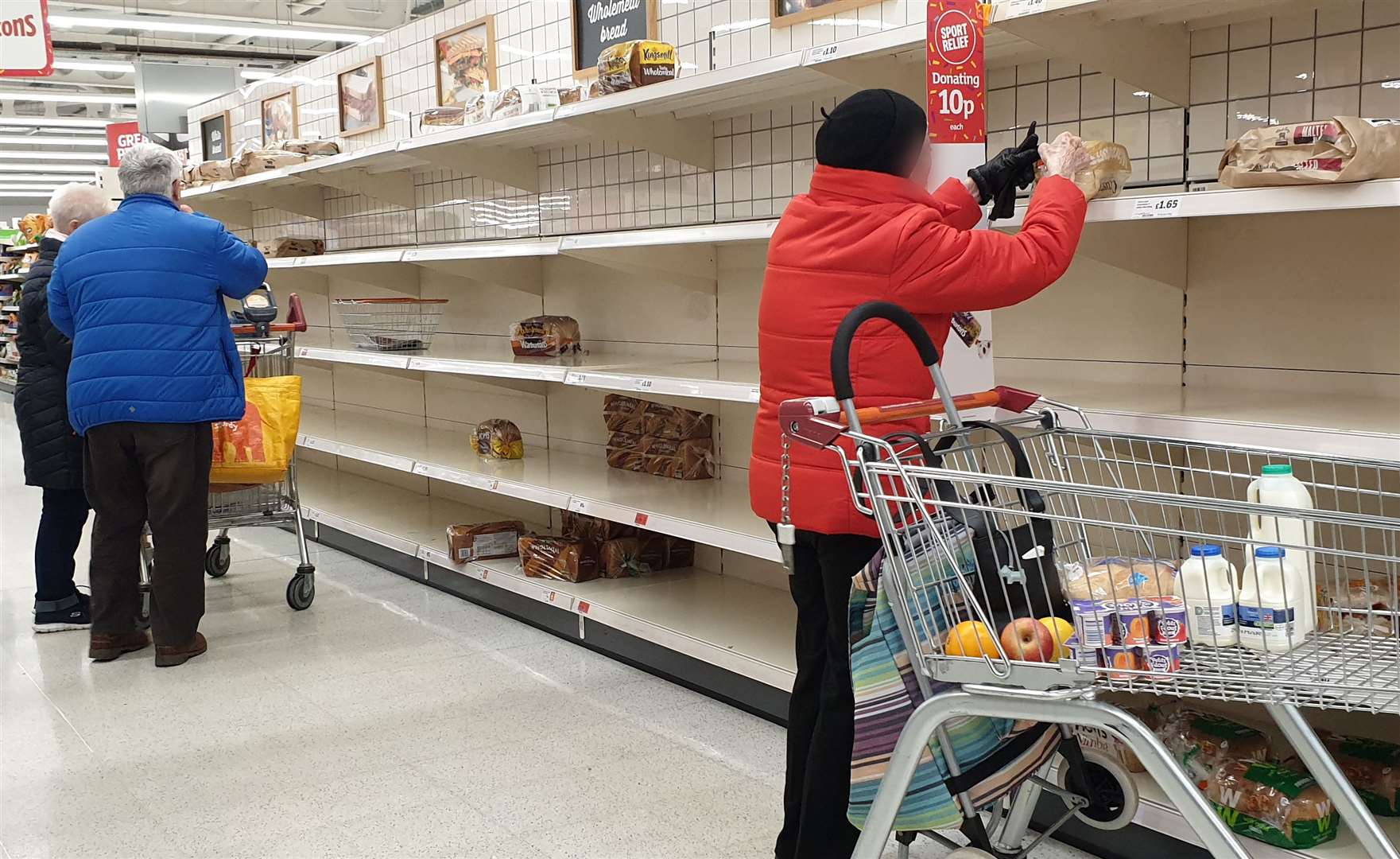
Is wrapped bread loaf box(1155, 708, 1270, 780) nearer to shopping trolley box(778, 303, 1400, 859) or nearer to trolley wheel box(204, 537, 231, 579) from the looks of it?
shopping trolley box(778, 303, 1400, 859)

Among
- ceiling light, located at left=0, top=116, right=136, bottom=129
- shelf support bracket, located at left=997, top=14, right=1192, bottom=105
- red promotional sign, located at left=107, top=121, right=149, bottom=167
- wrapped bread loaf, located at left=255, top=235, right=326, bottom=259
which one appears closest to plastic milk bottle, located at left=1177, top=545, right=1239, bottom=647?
shelf support bracket, located at left=997, top=14, right=1192, bottom=105

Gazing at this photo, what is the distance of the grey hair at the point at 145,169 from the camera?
4066mm

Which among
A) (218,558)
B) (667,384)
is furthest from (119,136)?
(667,384)

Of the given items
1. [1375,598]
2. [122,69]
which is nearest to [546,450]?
[1375,598]

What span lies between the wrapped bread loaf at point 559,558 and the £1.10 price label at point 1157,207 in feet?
8.54

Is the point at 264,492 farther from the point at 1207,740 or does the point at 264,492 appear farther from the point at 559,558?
the point at 1207,740

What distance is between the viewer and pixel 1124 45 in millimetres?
2662

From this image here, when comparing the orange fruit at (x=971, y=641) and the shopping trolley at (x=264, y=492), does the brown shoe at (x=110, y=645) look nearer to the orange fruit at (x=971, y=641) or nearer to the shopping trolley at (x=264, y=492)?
the shopping trolley at (x=264, y=492)

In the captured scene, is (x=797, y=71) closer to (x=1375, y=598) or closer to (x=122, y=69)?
(x=1375, y=598)

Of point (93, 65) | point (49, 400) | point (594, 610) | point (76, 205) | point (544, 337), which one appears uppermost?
point (93, 65)

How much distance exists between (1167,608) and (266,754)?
2.65 metres

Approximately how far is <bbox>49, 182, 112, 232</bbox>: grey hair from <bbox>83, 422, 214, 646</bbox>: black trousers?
3.38ft

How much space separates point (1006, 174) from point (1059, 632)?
1.07 meters

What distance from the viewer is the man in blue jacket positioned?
13.1 ft
